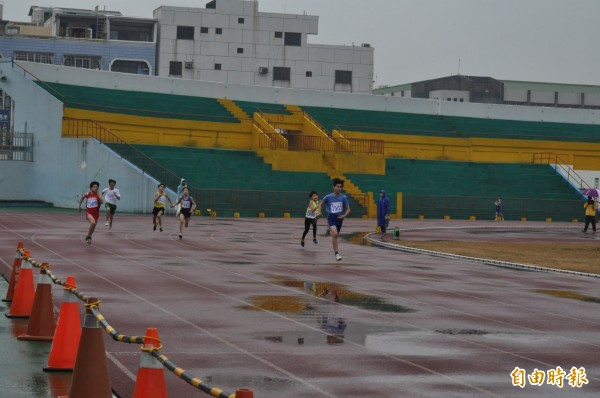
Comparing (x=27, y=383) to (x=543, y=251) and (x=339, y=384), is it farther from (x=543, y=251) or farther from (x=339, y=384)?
(x=543, y=251)

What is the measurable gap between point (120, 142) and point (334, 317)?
4010 centimetres

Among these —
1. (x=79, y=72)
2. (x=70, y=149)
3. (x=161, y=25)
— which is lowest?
(x=70, y=149)

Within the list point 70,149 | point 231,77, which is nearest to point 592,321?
point 70,149

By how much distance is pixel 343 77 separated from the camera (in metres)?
102

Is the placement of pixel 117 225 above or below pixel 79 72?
below

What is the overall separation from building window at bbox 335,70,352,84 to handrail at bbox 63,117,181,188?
48.5m

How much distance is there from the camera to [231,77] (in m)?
97.6

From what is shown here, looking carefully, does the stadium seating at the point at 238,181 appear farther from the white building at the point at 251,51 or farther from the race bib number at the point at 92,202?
the white building at the point at 251,51

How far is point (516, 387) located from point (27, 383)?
4629 millimetres

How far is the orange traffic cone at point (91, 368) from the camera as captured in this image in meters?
8.44

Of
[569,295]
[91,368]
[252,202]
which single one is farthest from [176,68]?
[91,368]

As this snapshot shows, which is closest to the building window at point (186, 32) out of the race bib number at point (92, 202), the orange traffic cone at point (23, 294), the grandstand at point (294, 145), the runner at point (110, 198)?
the grandstand at point (294, 145)

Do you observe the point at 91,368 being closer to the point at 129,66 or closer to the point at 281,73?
the point at 129,66

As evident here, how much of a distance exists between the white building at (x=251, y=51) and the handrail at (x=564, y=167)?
35.8 m
